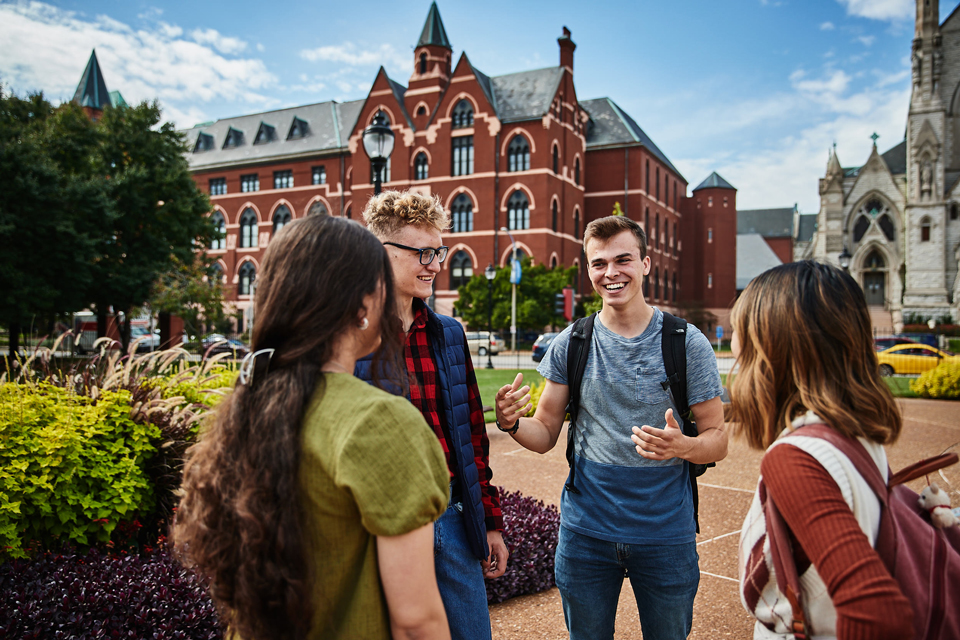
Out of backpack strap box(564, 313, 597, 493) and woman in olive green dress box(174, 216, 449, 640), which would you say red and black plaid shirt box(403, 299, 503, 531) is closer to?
backpack strap box(564, 313, 597, 493)

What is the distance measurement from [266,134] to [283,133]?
1766 millimetres

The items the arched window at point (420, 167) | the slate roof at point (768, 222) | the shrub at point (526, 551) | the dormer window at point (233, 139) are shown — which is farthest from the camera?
the slate roof at point (768, 222)

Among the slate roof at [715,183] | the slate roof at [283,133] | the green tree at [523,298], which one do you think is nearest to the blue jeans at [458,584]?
the green tree at [523,298]

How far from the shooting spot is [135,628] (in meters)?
3.15

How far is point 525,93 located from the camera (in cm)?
4434

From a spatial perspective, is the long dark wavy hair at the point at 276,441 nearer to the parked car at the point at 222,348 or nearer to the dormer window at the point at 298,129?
the parked car at the point at 222,348

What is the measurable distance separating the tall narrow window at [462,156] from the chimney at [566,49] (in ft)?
29.1

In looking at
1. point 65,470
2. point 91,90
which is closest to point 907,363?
point 65,470

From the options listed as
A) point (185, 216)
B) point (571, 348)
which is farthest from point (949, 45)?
point (571, 348)

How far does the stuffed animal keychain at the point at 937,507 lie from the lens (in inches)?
60.6

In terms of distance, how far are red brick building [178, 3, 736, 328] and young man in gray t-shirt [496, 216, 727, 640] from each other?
39171 millimetres

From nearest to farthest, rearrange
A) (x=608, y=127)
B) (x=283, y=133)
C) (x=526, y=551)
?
(x=526, y=551), (x=608, y=127), (x=283, y=133)

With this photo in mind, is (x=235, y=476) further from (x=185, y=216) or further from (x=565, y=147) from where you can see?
(x=565, y=147)

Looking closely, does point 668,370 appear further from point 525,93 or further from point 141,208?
point 525,93
